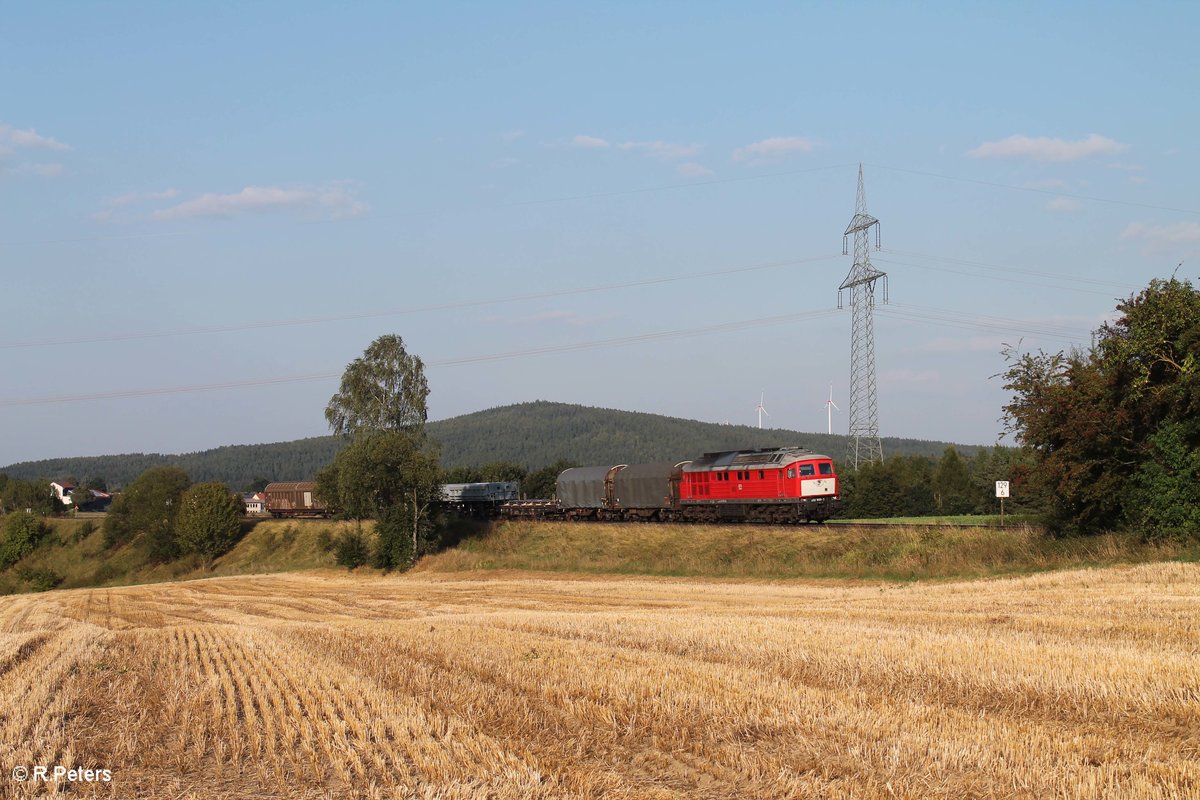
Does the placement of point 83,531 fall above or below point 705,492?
below

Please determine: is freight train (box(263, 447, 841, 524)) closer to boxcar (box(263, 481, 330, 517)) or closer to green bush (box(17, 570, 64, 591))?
boxcar (box(263, 481, 330, 517))

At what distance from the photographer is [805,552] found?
47.5 metres

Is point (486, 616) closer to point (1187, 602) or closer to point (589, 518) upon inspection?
point (1187, 602)

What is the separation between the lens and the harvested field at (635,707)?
9336 millimetres

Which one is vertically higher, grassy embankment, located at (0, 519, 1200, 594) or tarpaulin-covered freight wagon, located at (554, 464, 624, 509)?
tarpaulin-covered freight wagon, located at (554, 464, 624, 509)

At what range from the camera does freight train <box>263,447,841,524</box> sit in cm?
5634

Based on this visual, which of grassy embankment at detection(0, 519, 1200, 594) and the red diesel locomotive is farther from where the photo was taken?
the red diesel locomotive

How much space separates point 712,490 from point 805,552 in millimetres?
14932

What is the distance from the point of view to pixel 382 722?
11.8m

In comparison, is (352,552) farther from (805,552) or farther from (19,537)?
(19,537)

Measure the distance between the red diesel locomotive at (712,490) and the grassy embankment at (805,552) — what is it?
3.71 m

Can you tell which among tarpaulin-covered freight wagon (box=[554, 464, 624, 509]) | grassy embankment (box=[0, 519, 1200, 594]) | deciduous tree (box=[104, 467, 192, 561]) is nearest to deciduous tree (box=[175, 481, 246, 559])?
grassy embankment (box=[0, 519, 1200, 594])

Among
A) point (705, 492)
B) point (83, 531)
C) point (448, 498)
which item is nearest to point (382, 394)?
point (448, 498)

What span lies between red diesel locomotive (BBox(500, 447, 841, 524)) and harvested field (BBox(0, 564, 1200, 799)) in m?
31.9
